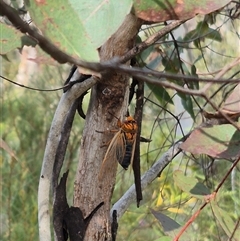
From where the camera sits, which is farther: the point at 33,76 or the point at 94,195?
the point at 33,76

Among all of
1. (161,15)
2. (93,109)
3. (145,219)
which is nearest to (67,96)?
(93,109)

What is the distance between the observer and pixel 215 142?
348 millimetres

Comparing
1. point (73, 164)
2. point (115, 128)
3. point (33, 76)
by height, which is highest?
point (33, 76)

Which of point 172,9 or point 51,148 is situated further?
point 51,148

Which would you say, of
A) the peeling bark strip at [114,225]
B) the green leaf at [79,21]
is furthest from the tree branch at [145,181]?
the green leaf at [79,21]

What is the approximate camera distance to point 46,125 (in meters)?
1.65

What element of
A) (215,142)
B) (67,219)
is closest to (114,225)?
(67,219)

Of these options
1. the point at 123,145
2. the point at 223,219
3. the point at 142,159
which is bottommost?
the point at 223,219

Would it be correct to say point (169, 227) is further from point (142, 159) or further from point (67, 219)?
point (142, 159)

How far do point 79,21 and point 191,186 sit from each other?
0.20 m

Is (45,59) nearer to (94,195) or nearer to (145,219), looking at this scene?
(94,195)

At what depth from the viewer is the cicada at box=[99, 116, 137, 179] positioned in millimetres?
465

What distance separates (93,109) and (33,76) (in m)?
1.34

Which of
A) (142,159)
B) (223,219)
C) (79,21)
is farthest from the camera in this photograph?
(142,159)
